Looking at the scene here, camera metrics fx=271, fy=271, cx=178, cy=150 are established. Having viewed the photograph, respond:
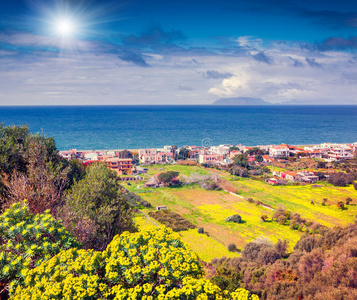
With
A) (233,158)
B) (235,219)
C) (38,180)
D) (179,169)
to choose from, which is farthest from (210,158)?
(38,180)

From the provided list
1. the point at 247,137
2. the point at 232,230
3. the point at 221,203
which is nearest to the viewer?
the point at 232,230

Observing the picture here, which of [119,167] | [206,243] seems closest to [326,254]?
[206,243]

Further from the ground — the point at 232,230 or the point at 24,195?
the point at 24,195

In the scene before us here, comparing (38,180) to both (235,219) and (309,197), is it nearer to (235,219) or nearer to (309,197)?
(235,219)

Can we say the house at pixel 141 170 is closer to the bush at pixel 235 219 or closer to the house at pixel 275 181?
the house at pixel 275 181

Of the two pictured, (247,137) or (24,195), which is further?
(247,137)

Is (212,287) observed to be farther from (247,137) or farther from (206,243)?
(247,137)

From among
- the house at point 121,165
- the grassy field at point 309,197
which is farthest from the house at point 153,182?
the grassy field at point 309,197

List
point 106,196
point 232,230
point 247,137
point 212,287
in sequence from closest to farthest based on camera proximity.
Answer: point 212,287
point 106,196
point 232,230
point 247,137
